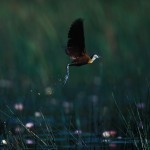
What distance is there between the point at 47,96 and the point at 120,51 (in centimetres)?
252

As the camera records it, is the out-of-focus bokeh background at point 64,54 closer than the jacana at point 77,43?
No

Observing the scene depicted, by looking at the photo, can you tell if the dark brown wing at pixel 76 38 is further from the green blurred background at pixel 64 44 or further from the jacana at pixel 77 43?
the green blurred background at pixel 64 44

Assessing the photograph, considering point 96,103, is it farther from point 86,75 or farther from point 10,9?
point 10,9

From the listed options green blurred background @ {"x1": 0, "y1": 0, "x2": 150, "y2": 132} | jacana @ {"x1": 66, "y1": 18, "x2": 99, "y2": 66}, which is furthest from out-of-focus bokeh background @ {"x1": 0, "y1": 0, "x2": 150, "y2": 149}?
jacana @ {"x1": 66, "y1": 18, "x2": 99, "y2": 66}

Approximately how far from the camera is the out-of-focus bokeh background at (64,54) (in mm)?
7938

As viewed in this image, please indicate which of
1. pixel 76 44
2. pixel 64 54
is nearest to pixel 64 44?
pixel 64 54

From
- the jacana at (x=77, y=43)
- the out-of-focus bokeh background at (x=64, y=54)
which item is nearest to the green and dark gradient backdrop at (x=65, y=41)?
the out-of-focus bokeh background at (x=64, y=54)

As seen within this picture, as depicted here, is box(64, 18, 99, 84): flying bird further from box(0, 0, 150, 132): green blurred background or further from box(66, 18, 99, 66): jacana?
box(0, 0, 150, 132): green blurred background

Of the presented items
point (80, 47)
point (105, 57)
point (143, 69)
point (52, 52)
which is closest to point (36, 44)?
point (52, 52)

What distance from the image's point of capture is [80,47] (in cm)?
419

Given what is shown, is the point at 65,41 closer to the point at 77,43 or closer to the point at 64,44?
the point at 64,44

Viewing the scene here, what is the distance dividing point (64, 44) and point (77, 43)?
5142 millimetres

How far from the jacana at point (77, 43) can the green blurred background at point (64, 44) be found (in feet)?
10.4

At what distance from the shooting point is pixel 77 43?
4.16 m
